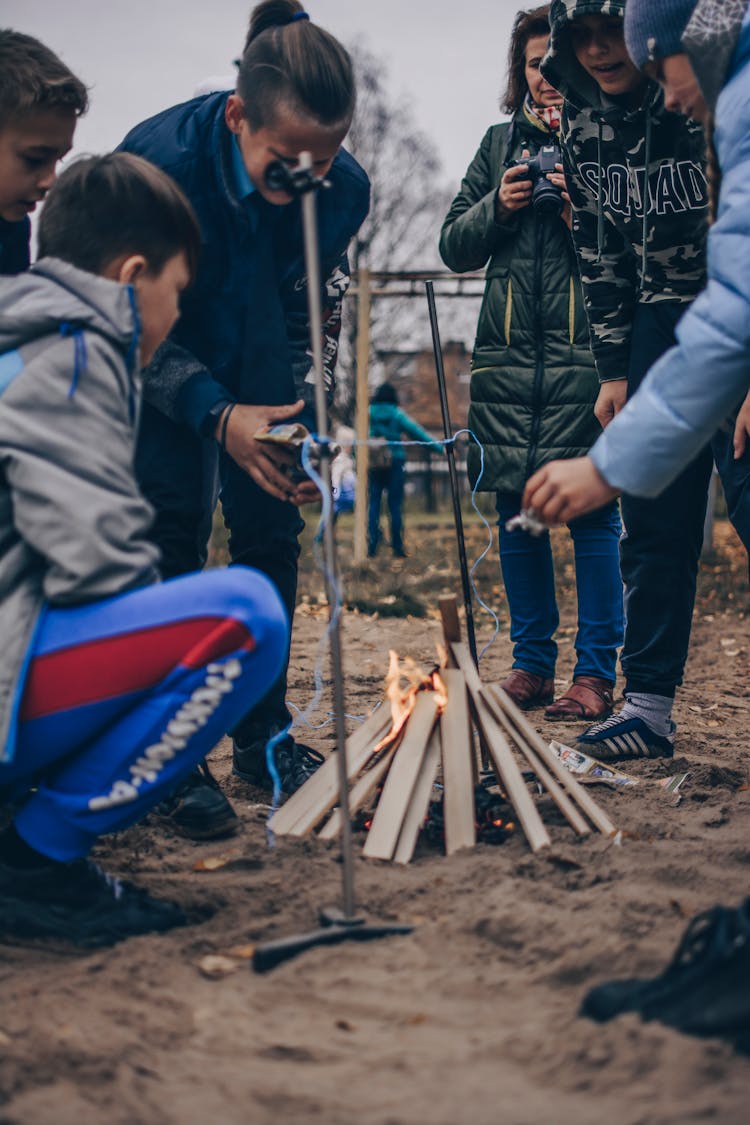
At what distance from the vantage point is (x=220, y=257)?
2.85 metres

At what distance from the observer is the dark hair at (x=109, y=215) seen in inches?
81.7

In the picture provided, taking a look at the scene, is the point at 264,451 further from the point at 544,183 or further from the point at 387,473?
the point at 387,473

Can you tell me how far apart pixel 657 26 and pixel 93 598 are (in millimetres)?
1591

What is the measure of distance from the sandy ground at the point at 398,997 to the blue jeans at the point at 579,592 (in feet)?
3.35

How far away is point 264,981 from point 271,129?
6.24 ft

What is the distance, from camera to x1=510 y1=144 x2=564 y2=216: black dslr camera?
367 centimetres

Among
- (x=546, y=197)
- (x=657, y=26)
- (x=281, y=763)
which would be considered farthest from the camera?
(x=546, y=197)

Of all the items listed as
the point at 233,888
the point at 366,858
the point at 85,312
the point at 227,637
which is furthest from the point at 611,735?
the point at 85,312

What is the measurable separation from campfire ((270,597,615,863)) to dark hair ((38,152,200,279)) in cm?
105

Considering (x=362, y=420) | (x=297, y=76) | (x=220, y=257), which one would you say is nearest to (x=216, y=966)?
(x=220, y=257)

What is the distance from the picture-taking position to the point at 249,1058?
157cm

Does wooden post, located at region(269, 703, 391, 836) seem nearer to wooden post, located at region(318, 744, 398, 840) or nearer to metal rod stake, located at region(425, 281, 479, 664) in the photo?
wooden post, located at region(318, 744, 398, 840)

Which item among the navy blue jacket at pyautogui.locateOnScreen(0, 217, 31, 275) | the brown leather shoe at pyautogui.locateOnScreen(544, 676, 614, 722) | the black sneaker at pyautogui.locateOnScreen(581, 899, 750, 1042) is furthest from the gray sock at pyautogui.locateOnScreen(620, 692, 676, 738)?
the navy blue jacket at pyautogui.locateOnScreen(0, 217, 31, 275)

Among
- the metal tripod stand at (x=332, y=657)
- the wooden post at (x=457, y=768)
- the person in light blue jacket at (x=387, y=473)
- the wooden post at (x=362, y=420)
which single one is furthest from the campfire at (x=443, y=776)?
the person in light blue jacket at (x=387, y=473)
